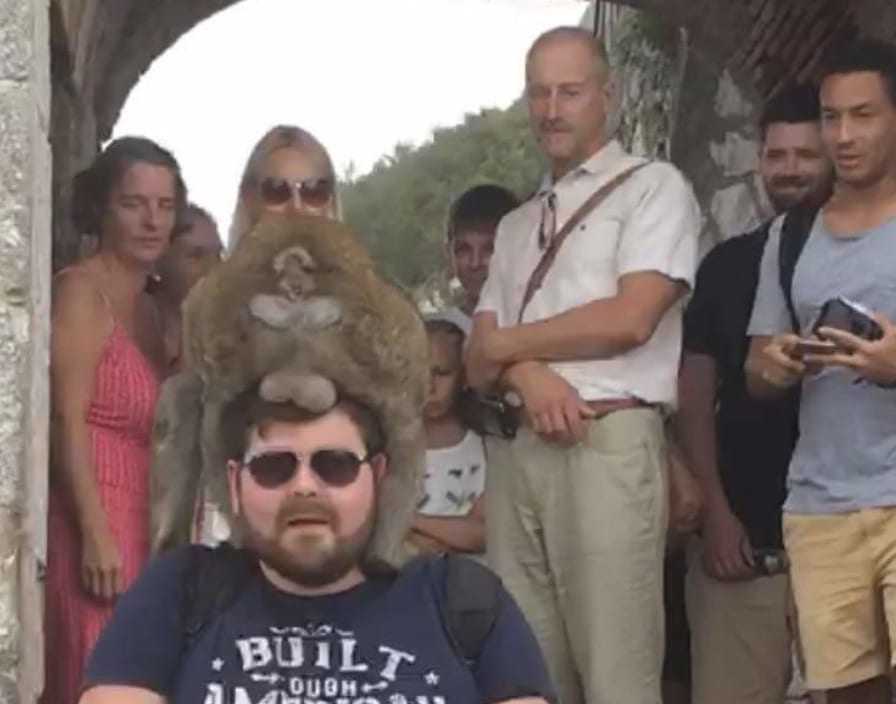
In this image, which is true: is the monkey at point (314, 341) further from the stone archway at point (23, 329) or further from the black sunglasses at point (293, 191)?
the black sunglasses at point (293, 191)

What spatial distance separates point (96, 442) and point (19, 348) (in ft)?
2.17

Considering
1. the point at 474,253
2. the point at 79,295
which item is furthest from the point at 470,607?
the point at 474,253

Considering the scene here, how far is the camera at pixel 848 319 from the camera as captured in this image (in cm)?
414

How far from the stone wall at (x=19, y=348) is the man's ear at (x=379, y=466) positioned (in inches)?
35.6

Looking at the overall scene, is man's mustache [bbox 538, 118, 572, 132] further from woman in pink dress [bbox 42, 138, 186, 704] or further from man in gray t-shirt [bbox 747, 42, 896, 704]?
woman in pink dress [bbox 42, 138, 186, 704]

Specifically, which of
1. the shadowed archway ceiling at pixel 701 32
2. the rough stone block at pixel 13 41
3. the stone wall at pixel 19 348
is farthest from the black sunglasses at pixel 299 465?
the shadowed archway ceiling at pixel 701 32

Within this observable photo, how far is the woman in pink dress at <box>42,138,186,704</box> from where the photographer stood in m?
4.50

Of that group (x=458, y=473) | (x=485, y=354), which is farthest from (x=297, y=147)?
(x=458, y=473)

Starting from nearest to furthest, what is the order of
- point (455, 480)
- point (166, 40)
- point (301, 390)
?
point (301, 390) < point (455, 480) < point (166, 40)

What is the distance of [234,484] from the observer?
3.27 meters

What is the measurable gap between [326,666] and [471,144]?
44.1 feet

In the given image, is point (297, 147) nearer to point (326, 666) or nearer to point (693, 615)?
point (693, 615)

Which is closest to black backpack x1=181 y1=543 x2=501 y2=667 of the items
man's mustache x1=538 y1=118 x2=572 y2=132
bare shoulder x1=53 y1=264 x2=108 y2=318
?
bare shoulder x1=53 y1=264 x2=108 y2=318

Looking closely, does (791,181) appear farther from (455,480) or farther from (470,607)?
(470,607)
